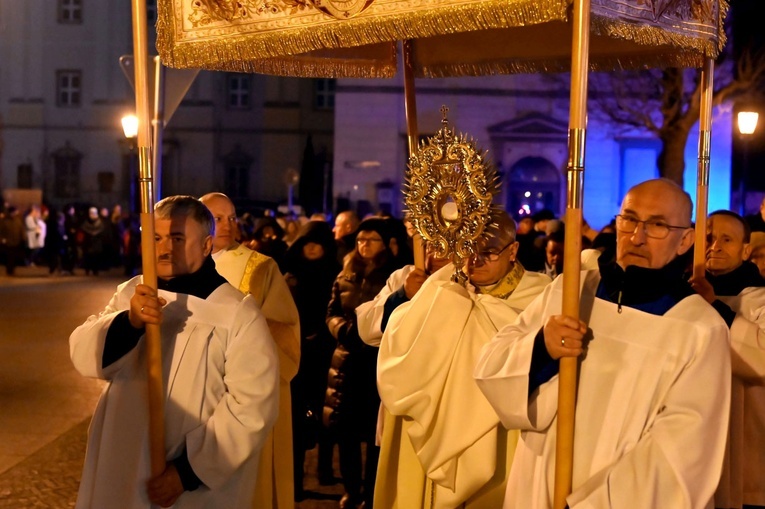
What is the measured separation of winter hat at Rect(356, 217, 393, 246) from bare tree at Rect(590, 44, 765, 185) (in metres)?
17.6

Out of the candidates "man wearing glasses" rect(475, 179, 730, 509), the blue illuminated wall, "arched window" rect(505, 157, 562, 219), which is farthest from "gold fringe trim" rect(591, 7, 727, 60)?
"arched window" rect(505, 157, 562, 219)

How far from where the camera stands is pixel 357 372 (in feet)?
22.5

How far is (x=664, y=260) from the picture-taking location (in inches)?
146

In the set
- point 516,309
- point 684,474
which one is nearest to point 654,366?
point 684,474

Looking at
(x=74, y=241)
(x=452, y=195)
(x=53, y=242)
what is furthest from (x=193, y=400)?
(x=74, y=241)

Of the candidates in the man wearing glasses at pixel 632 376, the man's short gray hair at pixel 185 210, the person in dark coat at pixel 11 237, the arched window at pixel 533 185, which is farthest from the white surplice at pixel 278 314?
the arched window at pixel 533 185

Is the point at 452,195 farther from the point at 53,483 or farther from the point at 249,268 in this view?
the point at 53,483

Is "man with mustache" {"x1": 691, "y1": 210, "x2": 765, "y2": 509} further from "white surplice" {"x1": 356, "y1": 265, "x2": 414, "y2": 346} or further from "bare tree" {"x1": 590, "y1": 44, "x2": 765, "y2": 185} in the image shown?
"bare tree" {"x1": 590, "y1": 44, "x2": 765, "y2": 185}

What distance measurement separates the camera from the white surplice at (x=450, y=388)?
4.67m

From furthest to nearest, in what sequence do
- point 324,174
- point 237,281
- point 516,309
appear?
1. point 324,174
2. point 237,281
3. point 516,309

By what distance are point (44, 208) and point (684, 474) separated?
29838 mm

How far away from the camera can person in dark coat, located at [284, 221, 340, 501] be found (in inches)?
290

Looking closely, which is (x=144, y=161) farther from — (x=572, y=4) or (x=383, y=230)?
(x=383, y=230)

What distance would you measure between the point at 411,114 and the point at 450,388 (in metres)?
1.68
